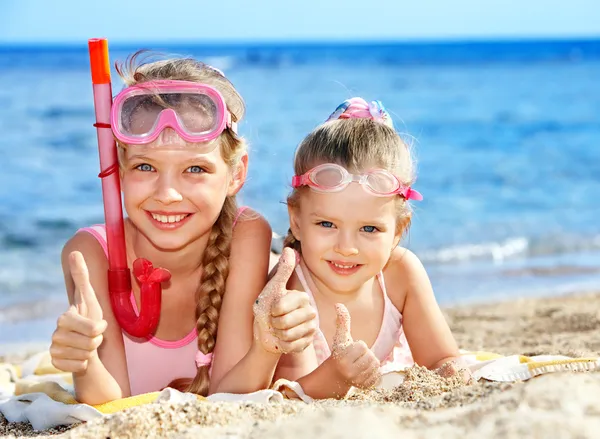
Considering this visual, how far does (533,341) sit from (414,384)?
2.12 m

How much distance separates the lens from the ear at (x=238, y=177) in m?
3.67

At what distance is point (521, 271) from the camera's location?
25.1 feet

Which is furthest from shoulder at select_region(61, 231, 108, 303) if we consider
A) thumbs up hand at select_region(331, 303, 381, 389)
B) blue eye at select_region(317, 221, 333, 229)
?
thumbs up hand at select_region(331, 303, 381, 389)

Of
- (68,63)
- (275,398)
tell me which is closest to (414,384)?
(275,398)

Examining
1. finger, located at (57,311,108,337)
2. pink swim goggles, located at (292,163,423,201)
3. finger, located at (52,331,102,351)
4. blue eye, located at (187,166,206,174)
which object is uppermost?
blue eye, located at (187,166,206,174)

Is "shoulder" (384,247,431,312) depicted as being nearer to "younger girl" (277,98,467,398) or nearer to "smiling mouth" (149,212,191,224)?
"younger girl" (277,98,467,398)

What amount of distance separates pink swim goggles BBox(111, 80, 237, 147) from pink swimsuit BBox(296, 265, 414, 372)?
82cm

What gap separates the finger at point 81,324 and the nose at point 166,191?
25.1 inches

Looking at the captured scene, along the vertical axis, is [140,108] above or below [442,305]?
above

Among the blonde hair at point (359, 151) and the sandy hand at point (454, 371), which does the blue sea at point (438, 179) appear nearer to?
the blonde hair at point (359, 151)

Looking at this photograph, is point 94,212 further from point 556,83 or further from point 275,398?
Result: point 556,83

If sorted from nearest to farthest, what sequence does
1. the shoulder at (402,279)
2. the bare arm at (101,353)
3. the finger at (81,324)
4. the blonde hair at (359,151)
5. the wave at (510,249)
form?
1. the finger at (81,324)
2. the bare arm at (101,353)
3. the blonde hair at (359,151)
4. the shoulder at (402,279)
5. the wave at (510,249)

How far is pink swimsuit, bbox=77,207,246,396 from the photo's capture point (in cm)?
373

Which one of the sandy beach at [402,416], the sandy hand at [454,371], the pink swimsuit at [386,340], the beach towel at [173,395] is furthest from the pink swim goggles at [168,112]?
the sandy hand at [454,371]
